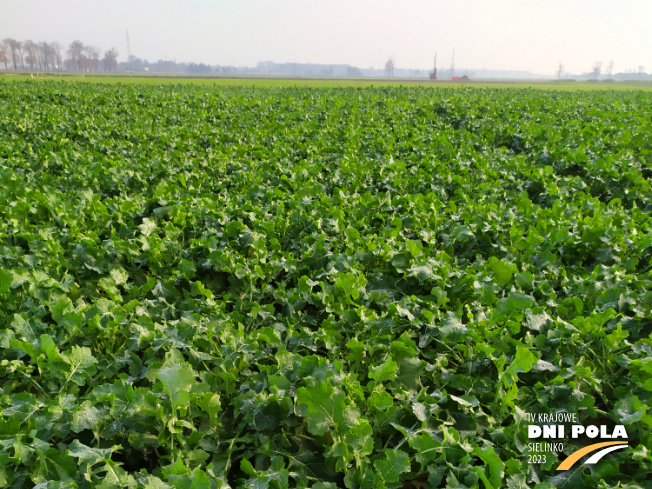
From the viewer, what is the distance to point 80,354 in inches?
106

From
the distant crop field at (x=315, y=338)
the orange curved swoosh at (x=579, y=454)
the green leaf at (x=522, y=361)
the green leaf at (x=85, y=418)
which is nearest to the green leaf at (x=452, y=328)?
the distant crop field at (x=315, y=338)

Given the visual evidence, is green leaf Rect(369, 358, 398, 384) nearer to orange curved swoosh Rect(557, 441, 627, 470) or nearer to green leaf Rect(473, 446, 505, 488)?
green leaf Rect(473, 446, 505, 488)

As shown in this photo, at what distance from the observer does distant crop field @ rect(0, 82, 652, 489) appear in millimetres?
2195

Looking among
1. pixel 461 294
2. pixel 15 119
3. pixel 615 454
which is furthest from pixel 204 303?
pixel 15 119

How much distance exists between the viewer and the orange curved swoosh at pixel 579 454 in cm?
236

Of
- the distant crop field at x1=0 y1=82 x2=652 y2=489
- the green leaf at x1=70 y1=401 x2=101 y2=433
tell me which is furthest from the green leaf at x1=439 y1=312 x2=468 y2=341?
the green leaf at x1=70 y1=401 x2=101 y2=433

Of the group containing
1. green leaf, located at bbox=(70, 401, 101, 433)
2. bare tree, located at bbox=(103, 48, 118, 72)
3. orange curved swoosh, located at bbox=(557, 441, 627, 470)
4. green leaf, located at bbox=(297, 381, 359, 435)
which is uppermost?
bare tree, located at bbox=(103, 48, 118, 72)

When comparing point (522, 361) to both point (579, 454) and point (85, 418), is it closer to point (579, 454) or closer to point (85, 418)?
point (579, 454)

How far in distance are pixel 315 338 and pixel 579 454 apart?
5.64ft

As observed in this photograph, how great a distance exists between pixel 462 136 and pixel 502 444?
1112cm

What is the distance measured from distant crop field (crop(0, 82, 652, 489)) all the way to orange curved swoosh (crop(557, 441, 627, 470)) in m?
0.04

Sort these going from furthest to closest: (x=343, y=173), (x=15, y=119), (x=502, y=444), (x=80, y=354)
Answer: (x=15, y=119) → (x=343, y=173) → (x=80, y=354) → (x=502, y=444)

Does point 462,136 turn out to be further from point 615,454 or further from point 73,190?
point 615,454

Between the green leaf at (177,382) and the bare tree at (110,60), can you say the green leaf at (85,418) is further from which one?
the bare tree at (110,60)
